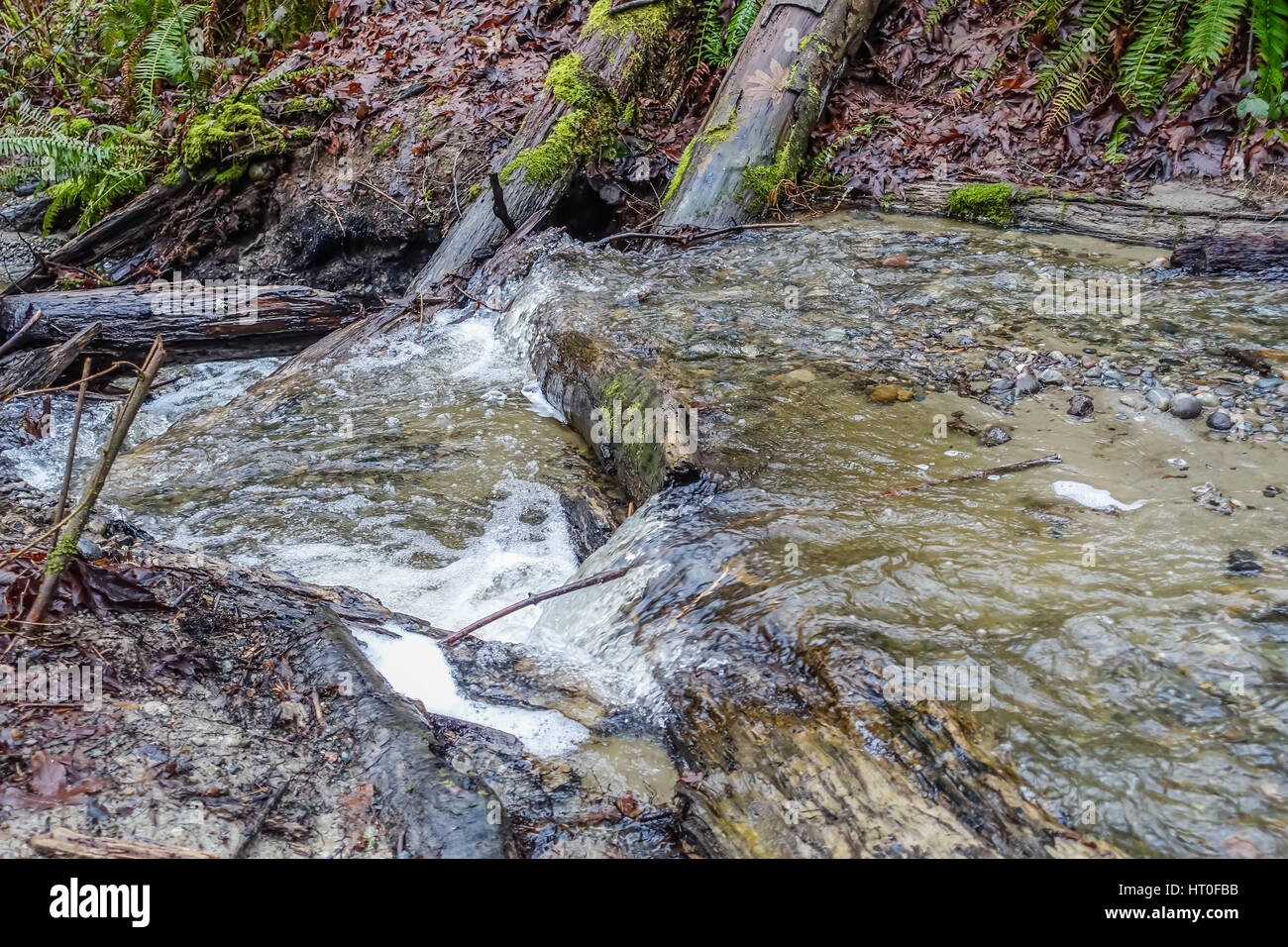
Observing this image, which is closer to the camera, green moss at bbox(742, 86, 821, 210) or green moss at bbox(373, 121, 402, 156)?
green moss at bbox(742, 86, 821, 210)

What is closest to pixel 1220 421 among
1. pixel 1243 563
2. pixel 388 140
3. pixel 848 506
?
pixel 1243 563

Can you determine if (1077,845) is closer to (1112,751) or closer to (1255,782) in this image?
(1112,751)

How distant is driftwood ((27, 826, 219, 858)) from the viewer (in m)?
1.83

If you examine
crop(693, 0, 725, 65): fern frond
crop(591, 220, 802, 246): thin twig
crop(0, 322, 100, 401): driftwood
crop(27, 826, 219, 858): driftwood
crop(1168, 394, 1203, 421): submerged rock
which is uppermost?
crop(693, 0, 725, 65): fern frond

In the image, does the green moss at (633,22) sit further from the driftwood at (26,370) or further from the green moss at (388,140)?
the driftwood at (26,370)

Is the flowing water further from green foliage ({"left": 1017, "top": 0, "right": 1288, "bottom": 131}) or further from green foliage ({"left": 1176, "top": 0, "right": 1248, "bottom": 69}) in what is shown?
green foliage ({"left": 1176, "top": 0, "right": 1248, "bottom": 69})

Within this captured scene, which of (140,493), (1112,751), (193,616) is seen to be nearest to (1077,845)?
(1112,751)

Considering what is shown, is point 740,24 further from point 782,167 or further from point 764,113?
point 782,167

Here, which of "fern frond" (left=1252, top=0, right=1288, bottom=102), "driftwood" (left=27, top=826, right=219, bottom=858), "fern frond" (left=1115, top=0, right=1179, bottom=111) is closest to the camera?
"driftwood" (left=27, top=826, right=219, bottom=858)

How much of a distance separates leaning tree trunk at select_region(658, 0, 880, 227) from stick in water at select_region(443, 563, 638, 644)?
4.47 m

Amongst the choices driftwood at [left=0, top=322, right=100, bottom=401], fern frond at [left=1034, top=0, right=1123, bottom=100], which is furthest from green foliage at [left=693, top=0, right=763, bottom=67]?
driftwood at [left=0, top=322, right=100, bottom=401]

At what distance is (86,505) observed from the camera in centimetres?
252

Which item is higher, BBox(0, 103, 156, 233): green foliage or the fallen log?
BBox(0, 103, 156, 233): green foliage

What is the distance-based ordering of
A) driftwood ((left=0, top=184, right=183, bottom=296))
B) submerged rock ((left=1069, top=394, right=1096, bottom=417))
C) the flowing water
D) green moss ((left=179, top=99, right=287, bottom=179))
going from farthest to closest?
green moss ((left=179, top=99, right=287, bottom=179)) < driftwood ((left=0, top=184, right=183, bottom=296)) < submerged rock ((left=1069, top=394, right=1096, bottom=417)) < the flowing water
